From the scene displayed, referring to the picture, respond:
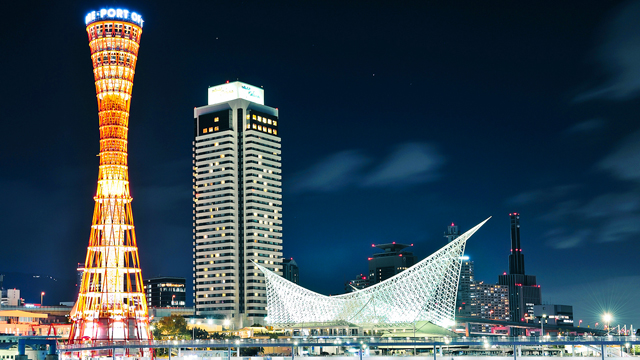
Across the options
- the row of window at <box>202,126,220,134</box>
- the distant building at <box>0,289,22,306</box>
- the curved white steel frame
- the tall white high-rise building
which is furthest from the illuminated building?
the distant building at <box>0,289,22,306</box>

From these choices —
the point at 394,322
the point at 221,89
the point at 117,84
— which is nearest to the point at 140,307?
the point at 117,84

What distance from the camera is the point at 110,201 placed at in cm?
8744

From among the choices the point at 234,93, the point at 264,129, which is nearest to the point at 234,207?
the point at 264,129

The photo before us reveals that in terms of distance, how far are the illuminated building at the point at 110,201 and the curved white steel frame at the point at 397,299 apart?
34946 millimetres

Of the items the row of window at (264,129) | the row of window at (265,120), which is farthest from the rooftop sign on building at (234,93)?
the row of window at (264,129)

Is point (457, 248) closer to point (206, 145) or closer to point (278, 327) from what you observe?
point (278, 327)

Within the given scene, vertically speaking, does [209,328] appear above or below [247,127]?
below

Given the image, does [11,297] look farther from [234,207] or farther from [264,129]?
[264,129]

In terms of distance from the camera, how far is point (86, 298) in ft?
289

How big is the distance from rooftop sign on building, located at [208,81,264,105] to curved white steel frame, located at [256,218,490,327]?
1912 inches

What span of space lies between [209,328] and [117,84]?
6951cm

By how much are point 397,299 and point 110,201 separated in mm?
42418

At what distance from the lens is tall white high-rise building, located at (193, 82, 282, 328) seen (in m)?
156

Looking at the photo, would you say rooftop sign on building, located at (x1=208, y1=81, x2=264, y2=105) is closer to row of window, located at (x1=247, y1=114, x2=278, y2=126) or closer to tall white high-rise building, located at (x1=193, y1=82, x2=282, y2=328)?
tall white high-rise building, located at (x1=193, y1=82, x2=282, y2=328)
